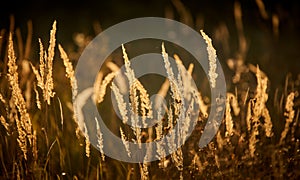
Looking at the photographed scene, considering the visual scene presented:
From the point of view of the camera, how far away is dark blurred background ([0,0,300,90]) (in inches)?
204

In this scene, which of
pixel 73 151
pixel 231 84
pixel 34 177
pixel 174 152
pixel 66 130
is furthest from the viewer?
pixel 231 84

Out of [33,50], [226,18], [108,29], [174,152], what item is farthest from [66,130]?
[226,18]

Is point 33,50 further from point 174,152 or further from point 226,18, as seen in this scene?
point 174,152

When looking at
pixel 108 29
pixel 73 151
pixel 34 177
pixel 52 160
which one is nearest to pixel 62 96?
pixel 73 151

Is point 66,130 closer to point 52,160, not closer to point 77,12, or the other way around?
point 52,160

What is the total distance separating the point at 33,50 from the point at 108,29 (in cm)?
122

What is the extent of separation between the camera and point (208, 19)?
7363 mm

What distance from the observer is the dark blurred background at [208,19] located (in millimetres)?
5177

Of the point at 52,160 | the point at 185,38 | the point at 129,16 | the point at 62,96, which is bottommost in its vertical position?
the point at 52,160

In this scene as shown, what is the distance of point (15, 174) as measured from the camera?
2326mm

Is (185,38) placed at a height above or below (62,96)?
above

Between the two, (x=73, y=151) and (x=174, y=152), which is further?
(x=73, y=151)

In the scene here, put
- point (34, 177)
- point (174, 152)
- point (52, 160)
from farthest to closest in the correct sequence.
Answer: point (52, 160)
point (34, 177)
point (174, 152)

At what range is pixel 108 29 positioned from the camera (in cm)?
654
